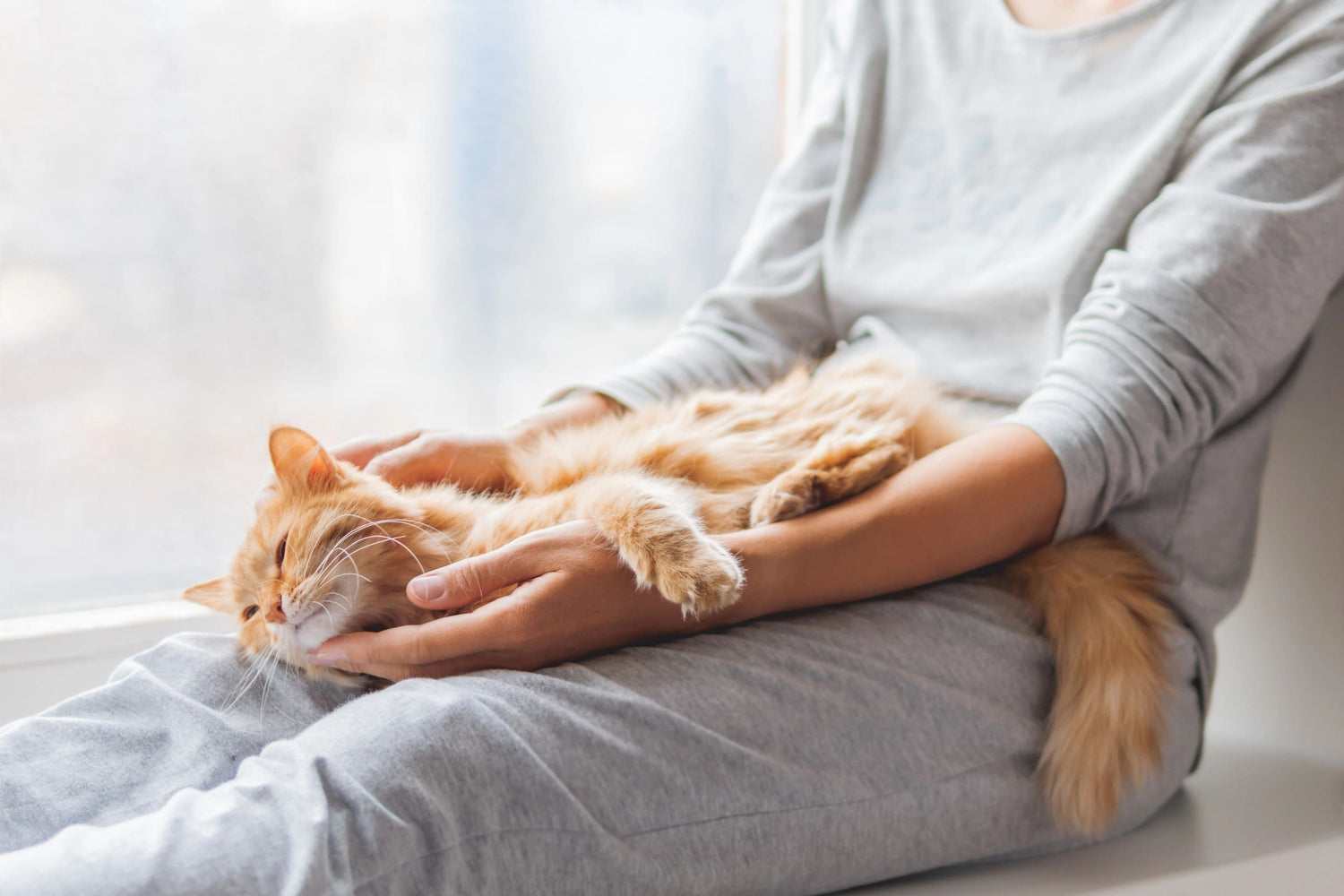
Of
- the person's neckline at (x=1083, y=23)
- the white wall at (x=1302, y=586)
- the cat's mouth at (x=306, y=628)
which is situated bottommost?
the white wall at (x=1302, y=586)

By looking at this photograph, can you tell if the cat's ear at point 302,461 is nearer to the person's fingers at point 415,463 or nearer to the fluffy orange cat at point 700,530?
the fluffy orange cat at point 700,530

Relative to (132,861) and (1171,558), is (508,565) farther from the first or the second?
(1171,558)

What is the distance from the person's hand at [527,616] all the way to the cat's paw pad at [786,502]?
6.0 inches

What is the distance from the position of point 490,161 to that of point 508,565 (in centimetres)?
112

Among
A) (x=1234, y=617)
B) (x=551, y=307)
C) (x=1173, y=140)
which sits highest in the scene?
(x=1173, y=140)

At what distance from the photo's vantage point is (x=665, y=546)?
3.36ft

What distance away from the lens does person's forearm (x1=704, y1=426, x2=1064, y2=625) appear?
1.08 meters

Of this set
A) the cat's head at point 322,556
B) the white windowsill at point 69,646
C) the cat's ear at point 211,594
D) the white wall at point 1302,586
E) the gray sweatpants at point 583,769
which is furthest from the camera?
the white windowsill at point 69,646

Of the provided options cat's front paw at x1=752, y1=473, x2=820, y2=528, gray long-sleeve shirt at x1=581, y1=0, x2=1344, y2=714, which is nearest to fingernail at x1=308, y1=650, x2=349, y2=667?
cat's front paw at x1=752, y1=473, x2=820, y2=528

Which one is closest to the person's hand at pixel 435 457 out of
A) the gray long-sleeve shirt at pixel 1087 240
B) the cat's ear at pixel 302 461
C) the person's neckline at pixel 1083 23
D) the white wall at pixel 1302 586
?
the cat's ear at pixel 302 461

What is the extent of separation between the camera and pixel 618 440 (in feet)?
4.29

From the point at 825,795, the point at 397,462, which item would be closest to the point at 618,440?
the point at 397,462

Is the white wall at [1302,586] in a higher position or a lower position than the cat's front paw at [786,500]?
lower

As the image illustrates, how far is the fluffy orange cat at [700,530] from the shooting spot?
105 centimetres
